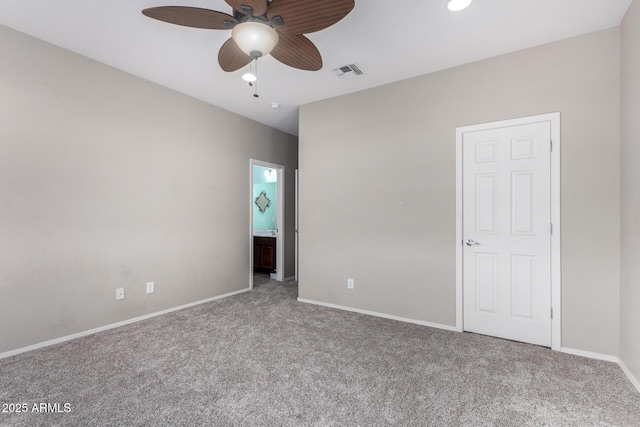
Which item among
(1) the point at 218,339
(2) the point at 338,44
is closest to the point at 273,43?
(2) the point at 338,44

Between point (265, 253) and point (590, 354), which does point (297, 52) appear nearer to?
point (590, 354)

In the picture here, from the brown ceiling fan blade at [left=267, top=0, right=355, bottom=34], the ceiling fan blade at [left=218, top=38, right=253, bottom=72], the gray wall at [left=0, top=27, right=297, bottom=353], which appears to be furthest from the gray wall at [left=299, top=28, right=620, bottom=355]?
the brown ceiling fan blade at [left=267, top=0, right=355, bottom=34]

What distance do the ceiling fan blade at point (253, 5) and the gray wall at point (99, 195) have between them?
2243 millimetres

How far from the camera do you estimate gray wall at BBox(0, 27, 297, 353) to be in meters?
2.60

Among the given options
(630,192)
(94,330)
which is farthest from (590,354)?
(94,330)

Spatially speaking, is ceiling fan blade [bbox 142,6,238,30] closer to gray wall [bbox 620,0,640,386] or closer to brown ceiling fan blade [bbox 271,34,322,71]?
brown ceiling fan blade [bbox 271,34,322,71]

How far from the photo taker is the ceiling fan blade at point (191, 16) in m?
1.78

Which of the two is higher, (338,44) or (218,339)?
(338,44)

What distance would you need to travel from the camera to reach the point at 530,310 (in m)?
2.81

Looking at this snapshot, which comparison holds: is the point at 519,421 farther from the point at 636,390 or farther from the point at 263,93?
the point at 263,93

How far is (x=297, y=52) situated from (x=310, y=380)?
2.36 metres

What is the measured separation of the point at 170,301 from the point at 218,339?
1229 mm

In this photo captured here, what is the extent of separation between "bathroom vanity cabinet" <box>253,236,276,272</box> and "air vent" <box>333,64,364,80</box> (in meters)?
3.20

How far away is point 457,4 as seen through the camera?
2184mm
